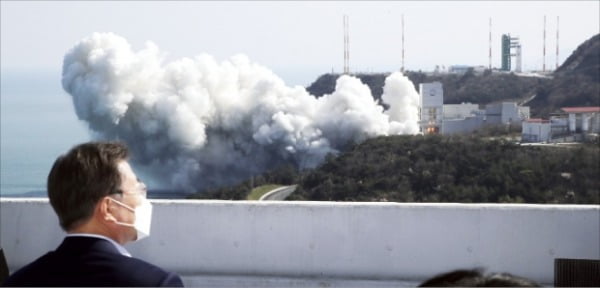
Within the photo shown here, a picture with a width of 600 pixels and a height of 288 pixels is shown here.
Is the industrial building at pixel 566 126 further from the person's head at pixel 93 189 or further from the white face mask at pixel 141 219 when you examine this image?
the person's head at pixel 93 189

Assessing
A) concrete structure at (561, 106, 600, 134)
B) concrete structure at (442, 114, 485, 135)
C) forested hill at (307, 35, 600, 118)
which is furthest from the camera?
forested hill at (307, 35, 600, 118)

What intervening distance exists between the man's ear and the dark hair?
1153 millimetres

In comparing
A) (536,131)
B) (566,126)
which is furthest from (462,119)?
(566,126)

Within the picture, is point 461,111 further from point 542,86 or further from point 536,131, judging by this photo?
point 536,131

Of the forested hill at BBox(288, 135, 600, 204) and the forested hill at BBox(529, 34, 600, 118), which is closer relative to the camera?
the forested hill at BBox(288, 135, 600, 204)

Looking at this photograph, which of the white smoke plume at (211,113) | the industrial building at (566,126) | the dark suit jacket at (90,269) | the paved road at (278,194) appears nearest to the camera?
the dark suit jacket at (90,269)

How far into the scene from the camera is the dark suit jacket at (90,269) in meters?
2.55

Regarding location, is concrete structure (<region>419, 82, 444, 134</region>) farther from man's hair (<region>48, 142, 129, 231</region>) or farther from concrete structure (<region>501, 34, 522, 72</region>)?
man's hair (<region>48, 142, 129, 231</region>)

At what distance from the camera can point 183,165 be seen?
73.0m

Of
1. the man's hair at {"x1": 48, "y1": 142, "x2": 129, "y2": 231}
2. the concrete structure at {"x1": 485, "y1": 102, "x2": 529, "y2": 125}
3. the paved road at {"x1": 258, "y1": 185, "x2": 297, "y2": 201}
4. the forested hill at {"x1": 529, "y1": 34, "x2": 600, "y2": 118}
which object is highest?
the man's hair at {"x1": 48, "y1": 142, "x2": 129, "y2": 231}

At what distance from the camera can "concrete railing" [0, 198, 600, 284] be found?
699 cm

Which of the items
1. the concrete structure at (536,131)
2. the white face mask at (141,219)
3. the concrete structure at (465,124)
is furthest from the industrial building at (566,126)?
the white face mask at (141,219)

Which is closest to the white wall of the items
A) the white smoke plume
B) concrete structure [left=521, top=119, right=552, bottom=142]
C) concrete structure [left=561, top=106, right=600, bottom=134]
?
concrete structure [left=521, top=119, right=552, bottom=142]

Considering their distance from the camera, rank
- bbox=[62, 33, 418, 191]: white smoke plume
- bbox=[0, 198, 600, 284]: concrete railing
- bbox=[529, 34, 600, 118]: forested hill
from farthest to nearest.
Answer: bbox=[62, 33, 418, 191]: white smoke plume, bbox=[529, 34, 600, 118]: forested hill, bbox=[0, 198, 600, 284]: concrete railing
